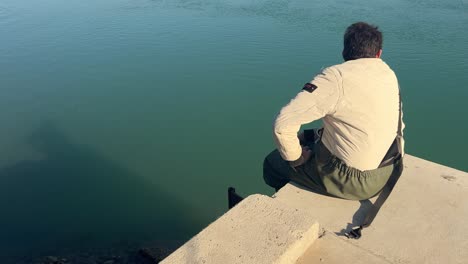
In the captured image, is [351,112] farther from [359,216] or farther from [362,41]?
[359,216]

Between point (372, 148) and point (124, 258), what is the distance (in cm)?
382

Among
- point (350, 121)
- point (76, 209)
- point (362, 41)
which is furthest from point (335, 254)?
point (76, 209)

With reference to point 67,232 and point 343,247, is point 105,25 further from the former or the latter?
point 343,247

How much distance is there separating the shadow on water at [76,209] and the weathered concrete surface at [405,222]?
3.20 meters

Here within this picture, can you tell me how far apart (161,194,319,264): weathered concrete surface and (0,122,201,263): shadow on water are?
128 inches

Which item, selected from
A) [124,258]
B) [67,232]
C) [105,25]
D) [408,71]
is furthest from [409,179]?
[105,25]

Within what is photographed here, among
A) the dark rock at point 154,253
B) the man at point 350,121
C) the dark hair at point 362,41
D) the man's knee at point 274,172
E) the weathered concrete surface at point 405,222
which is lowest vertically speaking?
the dark rock at point 154,253

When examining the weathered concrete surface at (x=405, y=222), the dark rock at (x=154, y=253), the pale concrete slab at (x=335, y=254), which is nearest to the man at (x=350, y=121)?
the weathered concrete surface at (x=405, y=222)

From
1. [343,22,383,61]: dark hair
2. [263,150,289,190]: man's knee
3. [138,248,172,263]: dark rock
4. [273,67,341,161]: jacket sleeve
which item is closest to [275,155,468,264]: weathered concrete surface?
[263,150,289,190]: man's knee

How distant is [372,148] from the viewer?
8.75 ft

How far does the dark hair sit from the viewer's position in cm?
257

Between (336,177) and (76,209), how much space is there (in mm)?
4707

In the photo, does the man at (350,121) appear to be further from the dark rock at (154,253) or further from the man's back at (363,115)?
the dark rock at (154,253)

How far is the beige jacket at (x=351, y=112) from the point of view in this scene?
244 centimetres
